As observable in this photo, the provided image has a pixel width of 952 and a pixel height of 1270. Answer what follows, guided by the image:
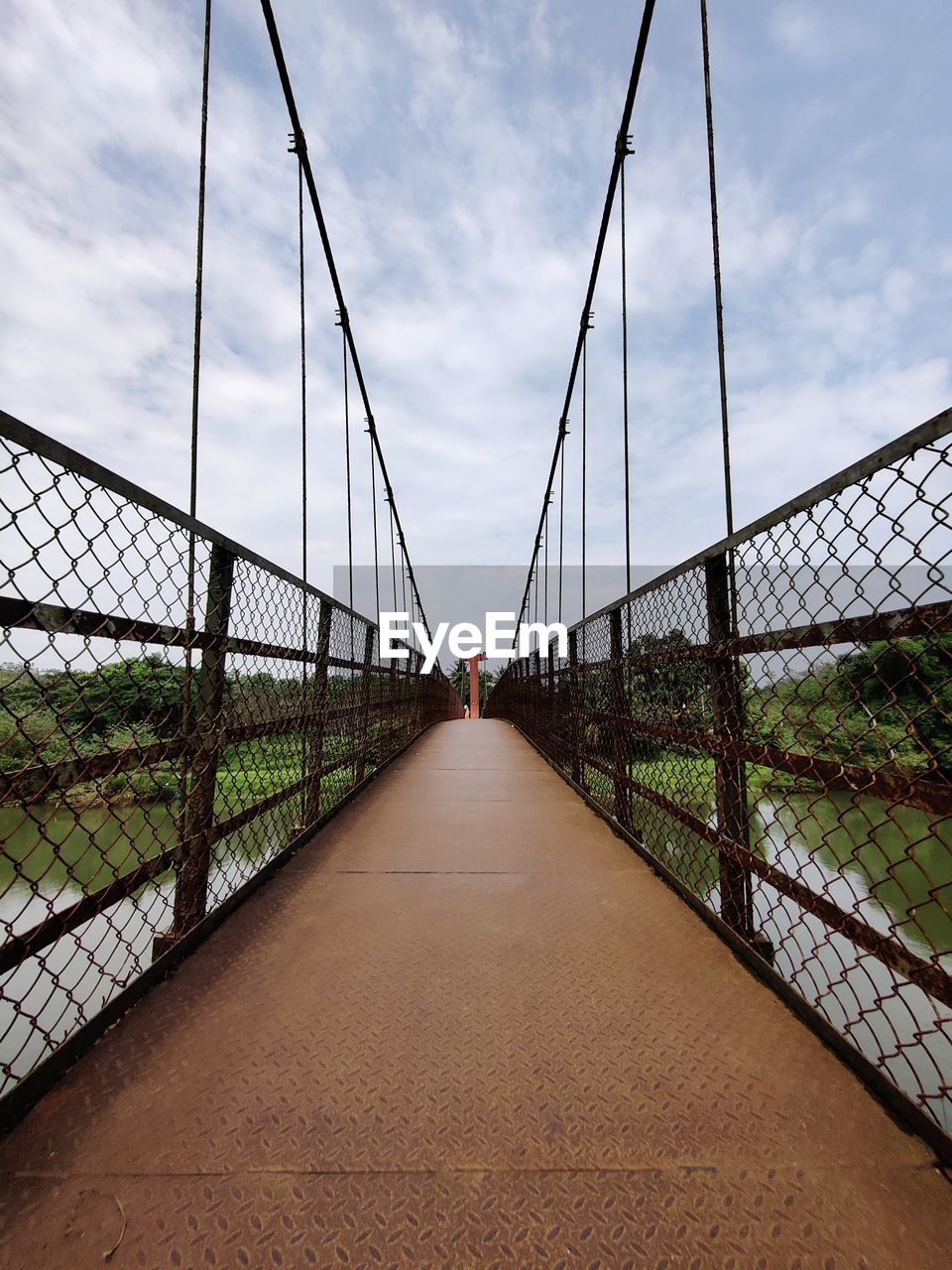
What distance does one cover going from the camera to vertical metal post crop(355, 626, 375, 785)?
3.33m

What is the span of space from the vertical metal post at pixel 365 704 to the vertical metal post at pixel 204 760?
5.92ft

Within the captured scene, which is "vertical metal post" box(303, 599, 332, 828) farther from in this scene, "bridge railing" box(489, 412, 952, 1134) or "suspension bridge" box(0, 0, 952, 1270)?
"bridge railing" box(489, 412, 952, 1134)

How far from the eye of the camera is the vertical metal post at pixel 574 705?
10.8ft

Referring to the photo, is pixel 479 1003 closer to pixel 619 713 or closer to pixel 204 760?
pixel 204 760

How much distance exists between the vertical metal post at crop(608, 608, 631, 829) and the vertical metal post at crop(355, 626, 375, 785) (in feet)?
4.97

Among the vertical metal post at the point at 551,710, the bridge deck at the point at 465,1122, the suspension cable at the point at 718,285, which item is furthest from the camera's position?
the vertical metal post at the point at 551,710

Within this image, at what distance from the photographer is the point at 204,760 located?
143cm

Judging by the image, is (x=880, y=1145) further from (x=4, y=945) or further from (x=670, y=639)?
(x=670, y=639)

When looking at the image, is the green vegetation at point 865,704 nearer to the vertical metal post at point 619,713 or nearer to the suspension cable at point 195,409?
the vertical metal post at point 619,713

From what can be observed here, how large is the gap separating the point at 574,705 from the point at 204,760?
7.61 feet

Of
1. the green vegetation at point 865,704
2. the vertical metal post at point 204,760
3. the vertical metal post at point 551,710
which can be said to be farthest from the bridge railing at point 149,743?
the vertical metal post at point 551,710

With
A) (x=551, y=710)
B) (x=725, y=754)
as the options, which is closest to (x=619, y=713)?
(x=725, y=754)

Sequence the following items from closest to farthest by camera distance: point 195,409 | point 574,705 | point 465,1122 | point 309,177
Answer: point 465,1122
point 195,409
point 574,705
point 309,177

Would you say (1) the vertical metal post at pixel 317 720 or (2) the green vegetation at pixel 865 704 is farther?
(1) the vertical metal post at pixel 317 720
